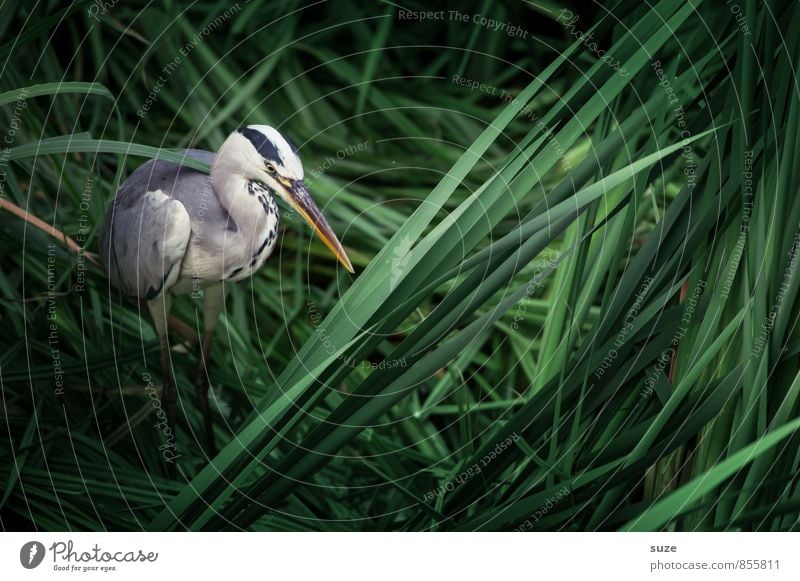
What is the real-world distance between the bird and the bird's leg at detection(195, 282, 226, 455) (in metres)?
0.05

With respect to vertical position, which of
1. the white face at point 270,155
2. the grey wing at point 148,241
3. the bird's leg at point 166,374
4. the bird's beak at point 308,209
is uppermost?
the white face at point 270,155

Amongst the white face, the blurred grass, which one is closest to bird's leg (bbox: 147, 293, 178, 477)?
the blurred grass

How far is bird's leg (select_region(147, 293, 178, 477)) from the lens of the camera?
547mm

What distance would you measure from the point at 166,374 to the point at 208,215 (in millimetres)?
130

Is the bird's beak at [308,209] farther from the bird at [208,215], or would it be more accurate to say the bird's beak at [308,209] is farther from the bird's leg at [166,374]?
the bird's leg at [166,374]

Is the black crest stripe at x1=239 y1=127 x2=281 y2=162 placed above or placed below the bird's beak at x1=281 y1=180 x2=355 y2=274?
above

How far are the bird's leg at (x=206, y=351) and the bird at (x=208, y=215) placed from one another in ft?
0.16

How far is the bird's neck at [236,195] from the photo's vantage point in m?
0.50

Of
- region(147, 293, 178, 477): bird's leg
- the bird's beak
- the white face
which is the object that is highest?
the white face

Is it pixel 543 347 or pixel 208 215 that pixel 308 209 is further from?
pixel 543 347

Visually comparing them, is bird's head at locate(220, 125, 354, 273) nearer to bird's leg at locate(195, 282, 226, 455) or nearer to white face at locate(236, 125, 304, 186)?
white face at locate(236, 125, 304, 186)

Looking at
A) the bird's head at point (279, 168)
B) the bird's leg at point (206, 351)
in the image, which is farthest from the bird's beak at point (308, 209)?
the bird's leg at point (206, 351)

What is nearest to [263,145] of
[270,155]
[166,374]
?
[270,155]

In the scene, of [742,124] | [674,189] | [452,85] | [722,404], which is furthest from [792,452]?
[452,85]
